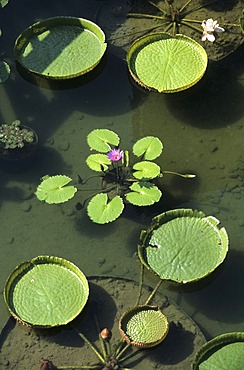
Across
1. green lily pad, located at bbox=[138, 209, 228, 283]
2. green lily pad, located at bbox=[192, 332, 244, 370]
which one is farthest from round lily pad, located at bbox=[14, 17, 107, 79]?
green lily pad, located at bbox=[192, 332, 244, 370]

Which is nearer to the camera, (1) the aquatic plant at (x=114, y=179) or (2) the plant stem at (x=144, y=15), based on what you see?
(1) the aquatic plant at (x=114, y=179)

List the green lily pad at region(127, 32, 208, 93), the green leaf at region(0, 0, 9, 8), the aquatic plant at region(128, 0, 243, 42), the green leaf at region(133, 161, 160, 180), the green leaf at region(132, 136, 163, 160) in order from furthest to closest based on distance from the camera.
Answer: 1. the aquatic plant at region(128, 0, 243, 42)
2. the green leaf at region(0, 0, 9, 8)
3. the green lily pad at region(127, 32, 208, 93)
4. the green leaf at region(132, 136, 163, 160)
5. the green leaf at region(133, 161, 160, 180)

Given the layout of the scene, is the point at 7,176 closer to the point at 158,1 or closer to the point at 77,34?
the point at 77,34

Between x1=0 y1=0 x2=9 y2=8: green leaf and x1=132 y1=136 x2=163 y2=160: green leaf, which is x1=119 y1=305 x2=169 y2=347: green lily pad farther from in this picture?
x1=0 y1=0 x2=9 y2=8: green leaf

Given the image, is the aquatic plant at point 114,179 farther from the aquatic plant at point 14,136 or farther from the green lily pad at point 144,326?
the green lily pad at point 144,326

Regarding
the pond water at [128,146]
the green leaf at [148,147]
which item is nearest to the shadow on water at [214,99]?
the pond water at [128,146]

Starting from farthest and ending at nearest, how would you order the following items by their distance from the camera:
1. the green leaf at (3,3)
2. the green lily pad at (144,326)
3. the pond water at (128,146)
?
the green leaf at (3,3) → the pond water at (128,146) → the green lily pad at (144,326)
